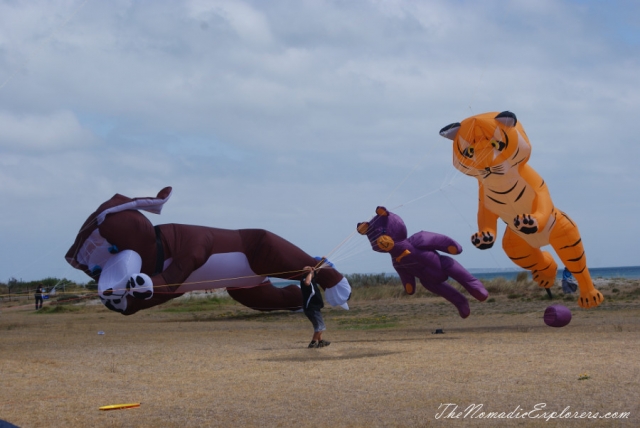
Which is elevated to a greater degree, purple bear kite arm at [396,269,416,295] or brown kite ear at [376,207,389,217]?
brown kite ear at [376,207,389,217]

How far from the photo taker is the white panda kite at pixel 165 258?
32.8ft

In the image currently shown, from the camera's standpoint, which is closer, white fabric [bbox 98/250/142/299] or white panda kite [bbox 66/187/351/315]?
white fabric [bbox 98/250/142/299]

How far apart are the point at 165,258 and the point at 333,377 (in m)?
3.80

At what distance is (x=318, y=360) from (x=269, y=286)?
8.81ft

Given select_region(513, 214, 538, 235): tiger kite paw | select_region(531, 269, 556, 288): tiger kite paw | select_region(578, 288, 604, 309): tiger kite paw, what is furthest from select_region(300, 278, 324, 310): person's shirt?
select_region(578, 288, 604, 309): tiger kite paw

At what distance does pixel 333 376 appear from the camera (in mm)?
8469

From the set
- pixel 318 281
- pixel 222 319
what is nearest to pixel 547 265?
pixel 318 281

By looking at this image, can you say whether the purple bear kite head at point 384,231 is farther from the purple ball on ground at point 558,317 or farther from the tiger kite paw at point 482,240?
the purple ball on ground at point 558,317

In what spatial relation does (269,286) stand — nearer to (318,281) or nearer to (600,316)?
(318,281)

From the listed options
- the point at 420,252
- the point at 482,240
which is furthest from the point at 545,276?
the point at 420,252

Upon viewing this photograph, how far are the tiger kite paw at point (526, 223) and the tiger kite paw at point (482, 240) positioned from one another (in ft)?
2.78

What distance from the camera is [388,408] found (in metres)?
6.55

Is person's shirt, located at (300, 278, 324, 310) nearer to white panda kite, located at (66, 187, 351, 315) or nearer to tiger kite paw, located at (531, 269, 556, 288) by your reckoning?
white panda kite, located at (66, 187, 351, 315)

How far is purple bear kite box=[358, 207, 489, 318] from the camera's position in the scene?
43.0ft
